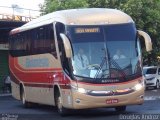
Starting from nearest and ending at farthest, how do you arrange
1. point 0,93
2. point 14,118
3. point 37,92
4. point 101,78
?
point 101,78 < point 14,118 < point 37,92 < point 0,93

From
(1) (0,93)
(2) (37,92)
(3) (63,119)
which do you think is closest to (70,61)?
(3) (63,119)

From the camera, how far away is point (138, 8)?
3962 cm

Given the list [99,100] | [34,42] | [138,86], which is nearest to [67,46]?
[99,100]

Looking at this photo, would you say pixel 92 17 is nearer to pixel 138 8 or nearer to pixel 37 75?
pixel 37 75

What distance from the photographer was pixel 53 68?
19.3m

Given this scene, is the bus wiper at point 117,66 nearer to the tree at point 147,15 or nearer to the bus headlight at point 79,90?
the bus headlight at point 79,90

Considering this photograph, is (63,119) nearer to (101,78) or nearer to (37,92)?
(101,78)

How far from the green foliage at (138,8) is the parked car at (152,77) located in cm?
131

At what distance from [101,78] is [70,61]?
1128mm

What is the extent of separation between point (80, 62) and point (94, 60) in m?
0.44

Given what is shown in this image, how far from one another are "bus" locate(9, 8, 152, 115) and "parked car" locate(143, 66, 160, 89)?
69.4ft

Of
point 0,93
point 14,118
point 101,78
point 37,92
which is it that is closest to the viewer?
point 101,78
